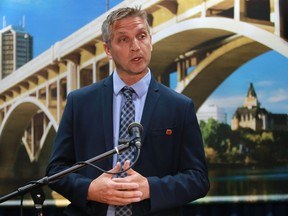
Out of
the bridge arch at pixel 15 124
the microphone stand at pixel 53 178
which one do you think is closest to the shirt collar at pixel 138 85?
the microphone stand at pixel 53 178

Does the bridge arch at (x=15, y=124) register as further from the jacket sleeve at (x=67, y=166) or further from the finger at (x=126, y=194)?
the finger at (x=126, y=194)

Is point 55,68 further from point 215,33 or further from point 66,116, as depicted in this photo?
point 66,116

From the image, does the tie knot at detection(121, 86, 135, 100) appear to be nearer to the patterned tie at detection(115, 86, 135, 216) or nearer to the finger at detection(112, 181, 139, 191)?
the patterned tie at detection(115, 86, 135, 216)

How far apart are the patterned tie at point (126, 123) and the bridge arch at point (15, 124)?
7.23 feet

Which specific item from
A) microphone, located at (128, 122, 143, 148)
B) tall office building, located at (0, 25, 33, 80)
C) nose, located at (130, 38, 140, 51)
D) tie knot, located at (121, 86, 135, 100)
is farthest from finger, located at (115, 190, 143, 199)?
tall office building, located at (0, 25, 33, 80)

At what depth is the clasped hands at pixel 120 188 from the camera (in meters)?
1.22

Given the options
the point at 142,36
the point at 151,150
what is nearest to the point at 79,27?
the point at 142,36

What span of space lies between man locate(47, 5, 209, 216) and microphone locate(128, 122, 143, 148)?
2.9 inches

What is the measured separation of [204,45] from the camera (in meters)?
3.41

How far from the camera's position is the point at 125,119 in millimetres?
1341

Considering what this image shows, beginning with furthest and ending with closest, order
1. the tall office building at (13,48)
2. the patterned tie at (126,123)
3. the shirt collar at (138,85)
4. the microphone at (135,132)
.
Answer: the tall office building at (13,48) < the shirt collar at (138,85) < the patterned tie at (126,123) < the microphone at (135,132)

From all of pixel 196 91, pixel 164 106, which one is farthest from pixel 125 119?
pixel 196 91

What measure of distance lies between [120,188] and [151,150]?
0.14m

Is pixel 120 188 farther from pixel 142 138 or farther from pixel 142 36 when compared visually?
pixel 142 36
